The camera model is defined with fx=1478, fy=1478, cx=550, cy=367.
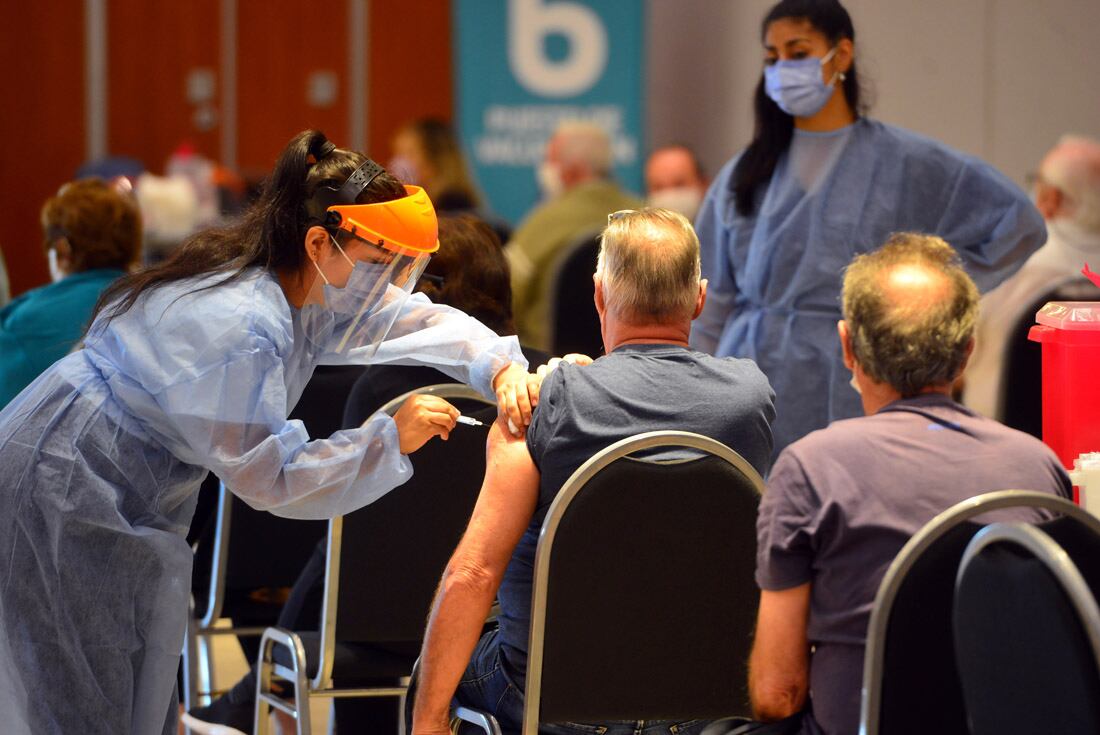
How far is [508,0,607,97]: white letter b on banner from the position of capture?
779cm

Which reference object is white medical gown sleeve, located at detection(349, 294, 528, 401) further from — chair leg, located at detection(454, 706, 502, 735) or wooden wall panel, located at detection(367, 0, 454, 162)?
wooden wall panel, located at detection(367, 0, 454, 162)

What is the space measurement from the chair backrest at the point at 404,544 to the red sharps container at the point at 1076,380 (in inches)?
33.1

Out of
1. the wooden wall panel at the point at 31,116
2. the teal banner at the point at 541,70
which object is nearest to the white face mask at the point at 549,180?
the teal banner at the point at 541,70

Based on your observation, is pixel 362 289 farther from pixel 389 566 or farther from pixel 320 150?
pixel 389 566

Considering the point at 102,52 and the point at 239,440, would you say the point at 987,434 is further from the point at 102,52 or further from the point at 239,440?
the point at 102,52

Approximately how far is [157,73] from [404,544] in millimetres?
6652

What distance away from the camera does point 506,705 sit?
6.24 feet

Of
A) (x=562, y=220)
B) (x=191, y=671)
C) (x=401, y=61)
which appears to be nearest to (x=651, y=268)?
(x=191, y=671)

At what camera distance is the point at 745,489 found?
177 centimetres

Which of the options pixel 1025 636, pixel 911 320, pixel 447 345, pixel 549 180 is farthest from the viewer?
pixel 549 180

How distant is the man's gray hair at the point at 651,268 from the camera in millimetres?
1928

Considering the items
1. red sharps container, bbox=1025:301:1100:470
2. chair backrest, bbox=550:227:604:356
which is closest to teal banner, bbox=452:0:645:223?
chair backrest, bbox=550:227:604:356

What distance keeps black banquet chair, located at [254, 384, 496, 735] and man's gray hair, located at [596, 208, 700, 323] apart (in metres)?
0.44

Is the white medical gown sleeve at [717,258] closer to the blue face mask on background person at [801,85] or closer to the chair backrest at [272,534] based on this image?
the blue face mask on background person at [801,85]
